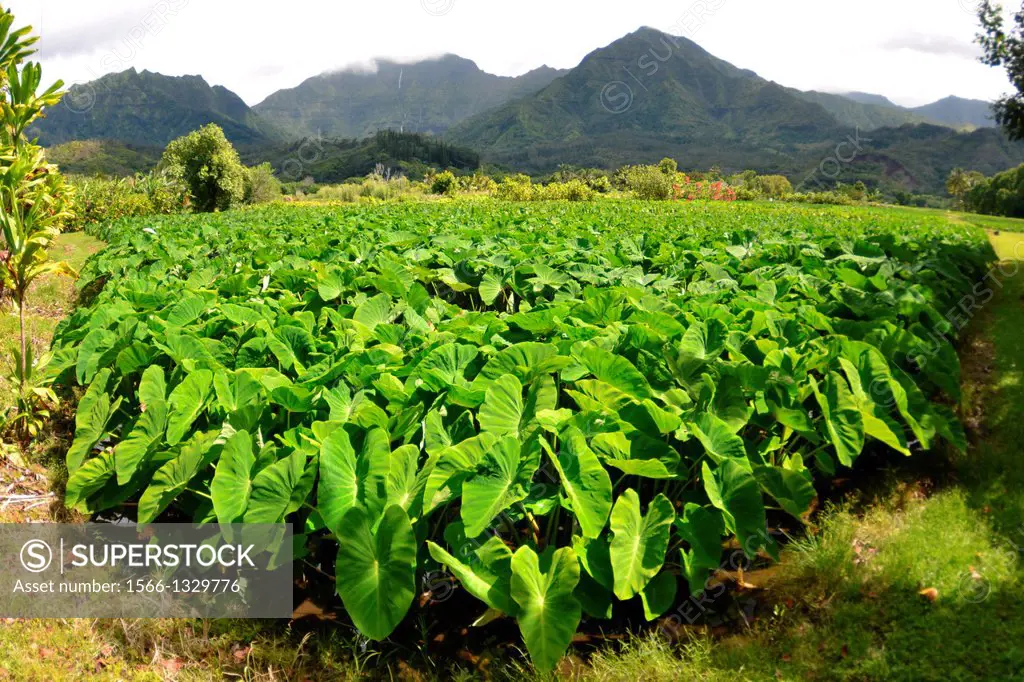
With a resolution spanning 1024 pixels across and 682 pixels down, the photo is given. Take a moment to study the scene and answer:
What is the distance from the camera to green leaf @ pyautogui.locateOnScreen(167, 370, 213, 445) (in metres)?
2.61

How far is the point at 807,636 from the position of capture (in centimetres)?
222

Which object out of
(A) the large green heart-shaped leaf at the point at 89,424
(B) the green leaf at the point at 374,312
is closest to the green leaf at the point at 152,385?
(A) the large green heart-shaped leaf at the point at 89,424

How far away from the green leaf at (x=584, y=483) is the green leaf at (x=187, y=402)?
5.65ft

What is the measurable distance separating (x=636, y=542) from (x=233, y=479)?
5.36ft

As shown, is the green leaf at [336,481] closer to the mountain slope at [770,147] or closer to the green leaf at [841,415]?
the green leaf at [841,415]

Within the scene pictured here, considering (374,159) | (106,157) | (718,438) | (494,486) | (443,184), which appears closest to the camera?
(494,486)

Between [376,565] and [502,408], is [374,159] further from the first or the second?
[376,565]

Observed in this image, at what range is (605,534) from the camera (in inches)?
89.2

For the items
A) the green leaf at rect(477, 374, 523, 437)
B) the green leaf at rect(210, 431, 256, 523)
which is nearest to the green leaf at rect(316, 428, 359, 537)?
the green leaf at rect(210, 431, 256, 523)

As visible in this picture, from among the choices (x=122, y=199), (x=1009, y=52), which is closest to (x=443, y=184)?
(x=122, y=199)

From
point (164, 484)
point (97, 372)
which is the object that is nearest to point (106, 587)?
point (164, 484)

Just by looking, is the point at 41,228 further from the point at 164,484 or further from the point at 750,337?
the point at 750,337

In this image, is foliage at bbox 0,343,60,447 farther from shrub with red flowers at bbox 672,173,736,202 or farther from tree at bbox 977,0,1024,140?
shrub with red flowers at bbox 672,173,736,202

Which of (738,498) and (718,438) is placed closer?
(738,498)
